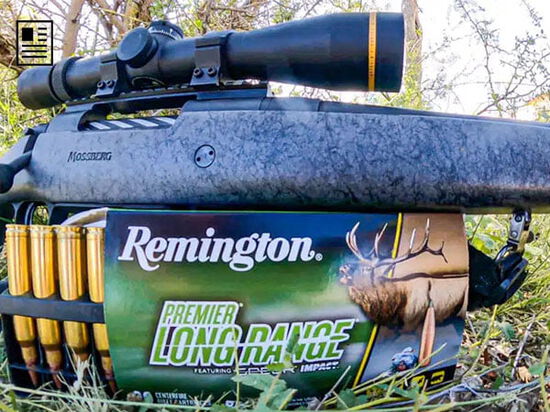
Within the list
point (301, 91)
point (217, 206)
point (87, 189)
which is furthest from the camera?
point (301, 91)

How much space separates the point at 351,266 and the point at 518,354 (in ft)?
2.02

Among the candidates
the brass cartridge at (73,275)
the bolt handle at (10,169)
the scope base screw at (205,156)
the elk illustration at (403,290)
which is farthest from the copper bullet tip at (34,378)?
the elk illustration at (403,290)

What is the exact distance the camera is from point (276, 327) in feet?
3.38

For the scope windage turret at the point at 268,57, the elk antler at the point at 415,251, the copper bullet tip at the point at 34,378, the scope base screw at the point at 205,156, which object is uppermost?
the scope windage turret at the point at 268,57

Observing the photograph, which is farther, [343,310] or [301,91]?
[301,91]

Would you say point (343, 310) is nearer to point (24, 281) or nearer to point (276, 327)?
point (276, 327)

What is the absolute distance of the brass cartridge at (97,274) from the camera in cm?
113

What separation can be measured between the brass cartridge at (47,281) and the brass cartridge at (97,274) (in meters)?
0.10

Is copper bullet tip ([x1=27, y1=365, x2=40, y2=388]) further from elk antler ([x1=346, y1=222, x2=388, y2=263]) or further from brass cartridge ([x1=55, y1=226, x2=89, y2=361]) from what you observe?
elk antler ([x1=346, y1=222, x2=388, y2=263])

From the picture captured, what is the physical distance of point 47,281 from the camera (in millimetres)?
1179

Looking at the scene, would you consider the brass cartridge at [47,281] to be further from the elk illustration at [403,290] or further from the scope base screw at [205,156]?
the elk illustration at [403,290]

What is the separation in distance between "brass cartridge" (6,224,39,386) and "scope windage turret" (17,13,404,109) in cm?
41

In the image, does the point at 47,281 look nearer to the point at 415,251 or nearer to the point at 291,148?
the point at 291,148

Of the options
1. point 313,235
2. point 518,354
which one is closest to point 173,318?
point 313,235
